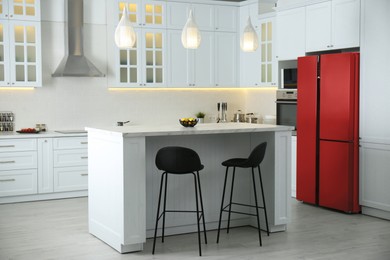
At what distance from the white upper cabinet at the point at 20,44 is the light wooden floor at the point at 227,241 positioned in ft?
6.28

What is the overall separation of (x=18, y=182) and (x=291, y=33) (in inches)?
161

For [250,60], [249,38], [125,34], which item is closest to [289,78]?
[250,60]

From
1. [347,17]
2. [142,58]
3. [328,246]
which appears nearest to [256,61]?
[142,58]

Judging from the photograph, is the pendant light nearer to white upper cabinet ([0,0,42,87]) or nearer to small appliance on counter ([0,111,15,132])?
white upper cabinet ([0,0,42,87])

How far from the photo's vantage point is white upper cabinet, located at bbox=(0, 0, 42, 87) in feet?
24.6

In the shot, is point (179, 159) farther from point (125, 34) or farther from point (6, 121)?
point (6, 121)

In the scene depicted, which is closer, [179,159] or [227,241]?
[179,159]

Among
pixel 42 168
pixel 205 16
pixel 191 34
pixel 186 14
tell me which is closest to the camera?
pixel 191 34

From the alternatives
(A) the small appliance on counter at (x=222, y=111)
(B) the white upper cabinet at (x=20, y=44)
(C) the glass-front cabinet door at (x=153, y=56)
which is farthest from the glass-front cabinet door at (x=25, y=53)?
(A) the small appliance on counter at (x=222, y=111)

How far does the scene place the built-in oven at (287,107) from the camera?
24.7 ft

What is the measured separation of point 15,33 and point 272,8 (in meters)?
3.68

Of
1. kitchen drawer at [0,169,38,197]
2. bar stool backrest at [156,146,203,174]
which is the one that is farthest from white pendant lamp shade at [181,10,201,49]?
kitchen drawer at [0,169,38,197]

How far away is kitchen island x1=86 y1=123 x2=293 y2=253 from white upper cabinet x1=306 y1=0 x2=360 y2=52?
1.56 metres

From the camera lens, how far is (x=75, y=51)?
7.98 m
